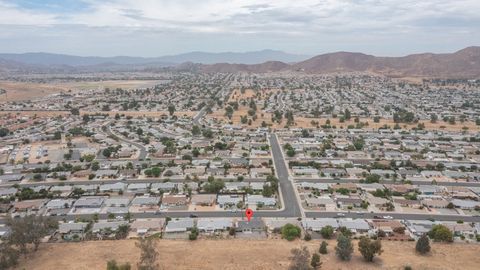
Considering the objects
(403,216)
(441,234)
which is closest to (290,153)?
(403,216)

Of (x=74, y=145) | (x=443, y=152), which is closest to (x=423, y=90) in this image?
(x=443, y=152)

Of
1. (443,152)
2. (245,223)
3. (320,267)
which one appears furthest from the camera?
(443,152)

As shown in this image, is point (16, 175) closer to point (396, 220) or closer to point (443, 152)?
point (396, 220)

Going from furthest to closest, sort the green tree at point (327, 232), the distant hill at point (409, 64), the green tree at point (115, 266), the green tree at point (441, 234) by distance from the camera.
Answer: the distant hill at point (409, 64)
the green tree at point (327, 232)
the green tree at point (441, 234)
the green tree at point (115, 266)

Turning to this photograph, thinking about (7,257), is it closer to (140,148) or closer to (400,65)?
(140,148)

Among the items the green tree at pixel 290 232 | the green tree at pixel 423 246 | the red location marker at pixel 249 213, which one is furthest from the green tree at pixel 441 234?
the red location marker at pixel 249 213

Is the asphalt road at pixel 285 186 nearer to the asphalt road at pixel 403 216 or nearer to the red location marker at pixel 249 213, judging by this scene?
the asphalt road at pixel 403 216

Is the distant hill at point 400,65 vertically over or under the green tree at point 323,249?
over

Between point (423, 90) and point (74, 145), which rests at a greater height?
point (423, 90)

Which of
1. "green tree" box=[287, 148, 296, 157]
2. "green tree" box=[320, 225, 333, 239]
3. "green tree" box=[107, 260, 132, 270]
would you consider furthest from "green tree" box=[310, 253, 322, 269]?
"green tree" box=[287, 148, 296, 157]
